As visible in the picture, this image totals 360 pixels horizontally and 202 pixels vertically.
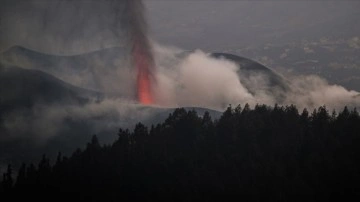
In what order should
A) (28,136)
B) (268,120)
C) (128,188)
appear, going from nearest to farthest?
(128,188), (268,120), (28,136)

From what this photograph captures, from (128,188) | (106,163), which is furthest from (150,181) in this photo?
(106,163)

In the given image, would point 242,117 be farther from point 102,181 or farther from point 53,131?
point 53,131

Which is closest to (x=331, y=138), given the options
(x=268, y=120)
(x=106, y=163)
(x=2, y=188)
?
(x=268, y=120)

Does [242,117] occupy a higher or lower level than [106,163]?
higher

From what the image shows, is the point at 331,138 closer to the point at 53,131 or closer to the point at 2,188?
the point at 2,188

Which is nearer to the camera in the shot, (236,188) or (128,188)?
(236,188)

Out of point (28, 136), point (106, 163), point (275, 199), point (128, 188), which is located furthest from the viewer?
point (28, 136)
